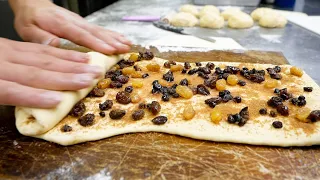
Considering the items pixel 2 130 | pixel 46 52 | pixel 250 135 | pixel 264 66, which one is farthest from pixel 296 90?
pixel 2 130

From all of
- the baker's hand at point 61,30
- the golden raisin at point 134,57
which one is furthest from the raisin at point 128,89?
the golden raisin at point 134,57

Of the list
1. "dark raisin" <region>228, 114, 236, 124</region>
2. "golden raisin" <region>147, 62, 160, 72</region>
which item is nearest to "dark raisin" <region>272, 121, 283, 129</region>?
"dark raisin" <region>228, 114, 236, 124</region>

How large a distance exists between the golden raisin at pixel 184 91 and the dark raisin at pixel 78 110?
594 millimetres

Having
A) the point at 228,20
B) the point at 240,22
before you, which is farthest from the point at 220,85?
the point at 228,20

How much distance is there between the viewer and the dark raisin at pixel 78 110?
177 centimetres

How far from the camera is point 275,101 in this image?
6.00 feet

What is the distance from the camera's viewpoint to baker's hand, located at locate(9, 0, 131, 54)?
7.45 ft

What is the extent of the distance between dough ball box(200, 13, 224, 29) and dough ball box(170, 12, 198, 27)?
0.37ft

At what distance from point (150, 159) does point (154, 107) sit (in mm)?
353

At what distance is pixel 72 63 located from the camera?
1762mm

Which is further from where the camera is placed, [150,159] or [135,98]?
[135,98]

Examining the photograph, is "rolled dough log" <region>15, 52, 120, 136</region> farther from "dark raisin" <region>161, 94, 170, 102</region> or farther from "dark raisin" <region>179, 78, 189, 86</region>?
"dark raisin" <region>179, 78, 189, 86</region>

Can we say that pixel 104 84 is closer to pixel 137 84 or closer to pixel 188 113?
pixel 137 84

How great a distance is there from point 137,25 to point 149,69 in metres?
1.65
